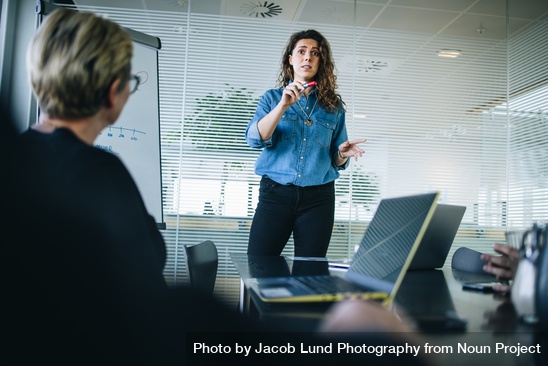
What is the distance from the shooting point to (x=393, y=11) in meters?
4.07

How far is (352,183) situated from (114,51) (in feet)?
11.2

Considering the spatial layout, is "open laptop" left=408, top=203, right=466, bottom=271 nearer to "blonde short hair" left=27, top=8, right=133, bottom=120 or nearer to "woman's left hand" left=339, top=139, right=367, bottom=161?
"woman's left hand" left=339, top=139, right=367, bottom=161

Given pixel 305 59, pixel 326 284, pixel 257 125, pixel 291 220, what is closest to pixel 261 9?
pixel 305 59

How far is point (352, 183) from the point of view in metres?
4.04

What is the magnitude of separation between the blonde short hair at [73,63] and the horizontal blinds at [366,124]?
3056 millimetres

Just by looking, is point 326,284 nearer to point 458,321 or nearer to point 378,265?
point 378,265

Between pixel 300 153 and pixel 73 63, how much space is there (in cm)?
165

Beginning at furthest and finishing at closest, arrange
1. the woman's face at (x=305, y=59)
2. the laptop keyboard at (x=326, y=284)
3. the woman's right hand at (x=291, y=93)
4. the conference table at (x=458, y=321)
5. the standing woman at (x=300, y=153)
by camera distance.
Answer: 1. the woman's face at (x=305, y=59)
2. the standing woman at (x=300, y=153)
3. the woman's right hand at (x=291, y=93)
4. the laptop keyboard at (x=326, y=284)
5. the conference table at (x=458, y=321)

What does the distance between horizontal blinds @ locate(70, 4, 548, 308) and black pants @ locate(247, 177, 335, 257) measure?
65.7 inches

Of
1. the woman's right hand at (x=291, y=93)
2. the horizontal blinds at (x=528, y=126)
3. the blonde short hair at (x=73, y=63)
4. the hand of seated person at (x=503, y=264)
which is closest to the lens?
the blonde short hair at (x=73, y=63)

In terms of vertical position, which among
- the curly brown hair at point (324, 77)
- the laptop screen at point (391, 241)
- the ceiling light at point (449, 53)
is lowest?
the laptop screen at point (391, 241)

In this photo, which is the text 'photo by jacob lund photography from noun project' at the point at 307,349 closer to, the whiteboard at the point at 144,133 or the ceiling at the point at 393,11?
the whiteboard at the point at 144,133

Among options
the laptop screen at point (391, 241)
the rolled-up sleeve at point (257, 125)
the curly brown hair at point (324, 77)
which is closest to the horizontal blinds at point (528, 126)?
the curly brown hair at point (324, 77)

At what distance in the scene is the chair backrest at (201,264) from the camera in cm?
149
